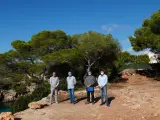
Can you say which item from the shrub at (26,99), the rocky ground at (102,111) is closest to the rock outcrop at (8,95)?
the shrub at (26,99)

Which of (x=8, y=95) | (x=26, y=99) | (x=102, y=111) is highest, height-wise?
(x=26, y=99)

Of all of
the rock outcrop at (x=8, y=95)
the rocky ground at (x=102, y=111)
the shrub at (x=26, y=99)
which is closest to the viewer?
the rocky ground at (x=102, y=111)

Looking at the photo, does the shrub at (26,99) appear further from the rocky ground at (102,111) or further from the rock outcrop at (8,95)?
the rock outcrop at (8,95)

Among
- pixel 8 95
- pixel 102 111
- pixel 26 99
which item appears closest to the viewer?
pixel 102 111

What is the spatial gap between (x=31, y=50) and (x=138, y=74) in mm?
11386

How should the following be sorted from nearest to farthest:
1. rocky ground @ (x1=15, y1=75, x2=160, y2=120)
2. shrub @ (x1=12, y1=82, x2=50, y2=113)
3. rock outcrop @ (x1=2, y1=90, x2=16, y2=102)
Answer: rocky ground @ (x1=15, y1=75, x2=160, y2=120) → shrub @ (x1=12, y1=82, x2=50, y2=113) → rock outcrop @ (x1=2, y1=90, x2=16, y2=102)

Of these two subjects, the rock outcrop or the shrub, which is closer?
the shrub

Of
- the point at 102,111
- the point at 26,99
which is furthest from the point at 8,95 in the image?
the point at 102,111

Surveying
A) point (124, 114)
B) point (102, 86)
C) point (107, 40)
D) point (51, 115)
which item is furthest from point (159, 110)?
point (107, 40)

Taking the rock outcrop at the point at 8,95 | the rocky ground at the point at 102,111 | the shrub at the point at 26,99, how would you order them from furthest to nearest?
1. the rock outcrop at the point at 8,95
2. the shrub at the point at 26,99
3. the rocky ground at the point at 102,111

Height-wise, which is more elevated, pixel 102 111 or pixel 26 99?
pixel 26 99

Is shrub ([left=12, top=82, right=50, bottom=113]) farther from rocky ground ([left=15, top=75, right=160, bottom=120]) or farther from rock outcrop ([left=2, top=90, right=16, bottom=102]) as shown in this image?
rock outcrop ([left=2, top=90, right=16, bottom=102])

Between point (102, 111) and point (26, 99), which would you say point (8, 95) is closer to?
point (26, 99)

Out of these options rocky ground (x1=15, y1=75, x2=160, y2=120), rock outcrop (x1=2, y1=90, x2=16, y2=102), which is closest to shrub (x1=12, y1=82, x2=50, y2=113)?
rocky ground (x1=15, y1=75, x2=160, y2=120)
